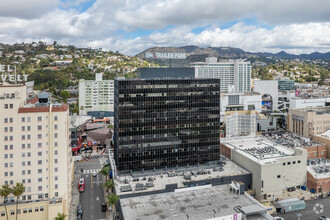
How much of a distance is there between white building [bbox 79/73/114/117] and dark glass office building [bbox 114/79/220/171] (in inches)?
4139

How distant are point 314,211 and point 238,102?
322 ft

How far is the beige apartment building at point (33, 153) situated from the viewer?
212 ft

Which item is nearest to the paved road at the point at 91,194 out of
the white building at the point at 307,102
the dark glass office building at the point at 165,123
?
the dark glass office building at the point at 165,123

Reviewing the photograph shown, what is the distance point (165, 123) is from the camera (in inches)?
3406

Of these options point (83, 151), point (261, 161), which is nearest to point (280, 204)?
point (261, 161)

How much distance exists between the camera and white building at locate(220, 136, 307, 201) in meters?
83.5

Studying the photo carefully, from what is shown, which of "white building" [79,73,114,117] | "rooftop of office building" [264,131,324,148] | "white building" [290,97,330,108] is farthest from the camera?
"white building" [79,73,114,117]

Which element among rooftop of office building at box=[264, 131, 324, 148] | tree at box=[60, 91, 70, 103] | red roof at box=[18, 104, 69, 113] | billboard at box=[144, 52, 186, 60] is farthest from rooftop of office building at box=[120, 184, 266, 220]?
tree at box=[60, 91, 70, 103]

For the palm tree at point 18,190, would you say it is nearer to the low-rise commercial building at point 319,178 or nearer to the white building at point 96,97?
the low-rise commercial building at point 319,178

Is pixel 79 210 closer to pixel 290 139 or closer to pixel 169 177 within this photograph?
pixel 169 177

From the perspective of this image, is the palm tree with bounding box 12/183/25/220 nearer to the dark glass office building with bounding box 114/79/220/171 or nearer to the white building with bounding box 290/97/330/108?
the dark glass office building with bounding box 114/79/220/171

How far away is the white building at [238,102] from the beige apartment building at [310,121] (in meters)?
37.8

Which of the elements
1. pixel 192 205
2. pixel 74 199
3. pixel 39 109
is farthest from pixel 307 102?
pixel 39 109

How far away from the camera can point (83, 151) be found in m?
134
